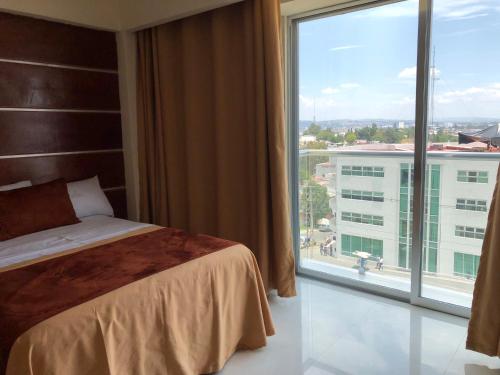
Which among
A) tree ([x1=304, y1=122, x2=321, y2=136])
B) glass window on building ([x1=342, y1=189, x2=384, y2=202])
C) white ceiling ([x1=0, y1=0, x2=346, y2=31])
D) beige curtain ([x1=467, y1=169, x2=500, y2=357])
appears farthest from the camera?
tree ([x1=304, y1=122, x2=321, y2=136])

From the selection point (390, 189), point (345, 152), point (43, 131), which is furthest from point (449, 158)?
point (43, 131)

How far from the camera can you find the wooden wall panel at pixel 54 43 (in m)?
2.85

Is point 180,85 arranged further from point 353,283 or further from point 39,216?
point 353,283

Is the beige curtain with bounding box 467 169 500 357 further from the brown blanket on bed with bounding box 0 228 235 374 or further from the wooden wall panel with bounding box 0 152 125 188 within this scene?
the wooden wall panel with bounding box 0 152 125 188

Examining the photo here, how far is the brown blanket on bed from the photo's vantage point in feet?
4.92

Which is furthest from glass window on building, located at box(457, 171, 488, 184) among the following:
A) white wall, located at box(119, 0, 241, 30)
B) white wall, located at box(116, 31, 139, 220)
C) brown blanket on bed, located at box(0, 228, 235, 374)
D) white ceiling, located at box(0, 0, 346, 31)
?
white wall, located at box(116, 31, 139, 220)

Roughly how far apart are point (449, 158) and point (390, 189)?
1.53 ft

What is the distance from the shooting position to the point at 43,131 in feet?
10.0

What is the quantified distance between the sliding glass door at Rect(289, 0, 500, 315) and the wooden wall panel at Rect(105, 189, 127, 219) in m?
1.60

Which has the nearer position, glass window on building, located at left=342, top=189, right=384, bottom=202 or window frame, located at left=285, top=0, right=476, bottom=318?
window frame, located at left=285, top=0, right=476, bottom=318

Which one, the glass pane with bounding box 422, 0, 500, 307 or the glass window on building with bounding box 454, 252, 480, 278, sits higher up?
the glass pane with bounding box 422, 0, 500, 307

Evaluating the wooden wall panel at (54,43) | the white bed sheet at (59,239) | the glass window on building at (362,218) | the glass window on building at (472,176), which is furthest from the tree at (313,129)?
the wooden wall panel at (54,43)

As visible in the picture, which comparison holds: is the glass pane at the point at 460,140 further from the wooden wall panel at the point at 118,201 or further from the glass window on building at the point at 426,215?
the wooden wall panel at the point at 118,201

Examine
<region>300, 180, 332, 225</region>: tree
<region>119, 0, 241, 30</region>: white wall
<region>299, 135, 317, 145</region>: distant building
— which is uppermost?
<region>119, 0, 241, 30</region>: white wall
